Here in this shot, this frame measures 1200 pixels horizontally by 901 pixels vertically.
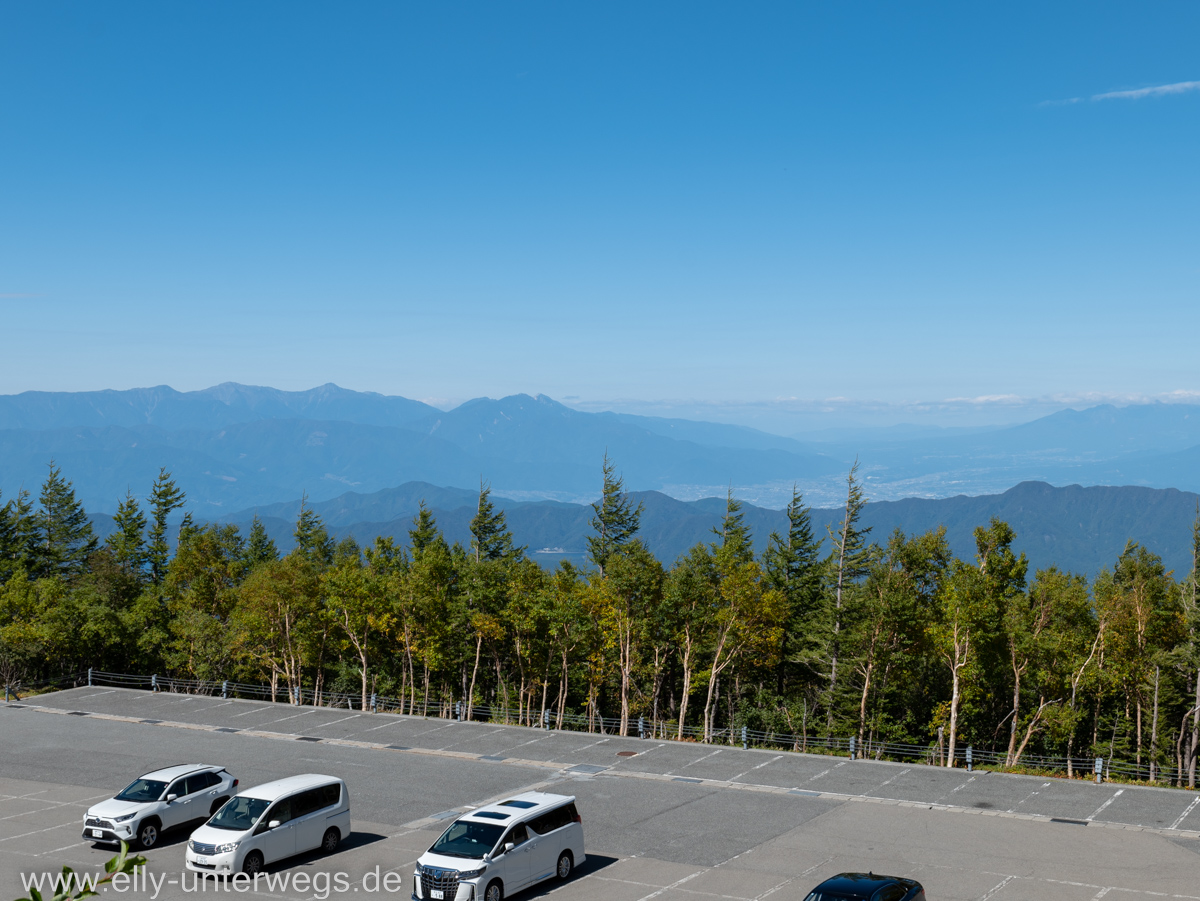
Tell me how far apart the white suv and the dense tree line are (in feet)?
62.1

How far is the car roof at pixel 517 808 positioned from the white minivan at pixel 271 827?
356 centimetres

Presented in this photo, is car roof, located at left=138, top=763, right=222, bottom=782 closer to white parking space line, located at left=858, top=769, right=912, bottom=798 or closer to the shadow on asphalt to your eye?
the shadow on asphalt

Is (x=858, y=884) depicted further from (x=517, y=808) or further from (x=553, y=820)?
(x=517, y=808)

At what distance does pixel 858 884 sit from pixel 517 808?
6.60 metres

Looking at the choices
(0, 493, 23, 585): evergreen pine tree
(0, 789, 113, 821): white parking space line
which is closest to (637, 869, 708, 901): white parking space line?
(0, 789, 113, 821): white parking space line

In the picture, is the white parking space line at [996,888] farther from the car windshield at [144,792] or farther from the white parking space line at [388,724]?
the white parking space line at [388,724]

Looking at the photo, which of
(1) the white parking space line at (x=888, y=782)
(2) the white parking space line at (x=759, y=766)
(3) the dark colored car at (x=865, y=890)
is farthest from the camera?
(2) the white parking space line at (x=759, y=766)

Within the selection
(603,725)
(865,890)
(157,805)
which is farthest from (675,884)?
(603,725)

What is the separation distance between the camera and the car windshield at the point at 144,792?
21.1 meters

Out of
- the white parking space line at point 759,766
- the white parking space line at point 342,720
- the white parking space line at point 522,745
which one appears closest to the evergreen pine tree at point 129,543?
the white parking space line at point 342,720

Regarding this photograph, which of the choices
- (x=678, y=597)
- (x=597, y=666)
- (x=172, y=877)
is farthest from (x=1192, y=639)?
(x=172, y=877)

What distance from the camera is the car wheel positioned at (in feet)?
67.5

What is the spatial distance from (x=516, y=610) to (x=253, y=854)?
2745 centimetres

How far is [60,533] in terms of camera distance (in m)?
78.5
